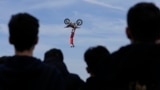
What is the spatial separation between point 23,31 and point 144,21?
1181mm

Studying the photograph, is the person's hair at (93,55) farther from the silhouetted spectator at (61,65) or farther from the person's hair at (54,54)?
the person's hair at (54,54)

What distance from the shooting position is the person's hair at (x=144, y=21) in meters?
3.42

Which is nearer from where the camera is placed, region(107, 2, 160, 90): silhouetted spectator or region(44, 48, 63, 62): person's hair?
region(107, 2, 160, 90): silhouetted spectator

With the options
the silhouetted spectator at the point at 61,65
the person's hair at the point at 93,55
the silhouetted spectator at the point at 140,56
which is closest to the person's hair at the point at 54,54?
the silhouetted spectator at the point at 61,65

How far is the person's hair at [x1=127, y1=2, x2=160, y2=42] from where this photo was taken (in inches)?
135

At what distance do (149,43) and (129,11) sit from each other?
0.83ft

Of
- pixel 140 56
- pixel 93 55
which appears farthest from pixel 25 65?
pixel 93 55

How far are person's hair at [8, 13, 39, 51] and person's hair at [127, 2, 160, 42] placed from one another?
3.28ft

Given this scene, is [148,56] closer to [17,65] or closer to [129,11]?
[129,11]

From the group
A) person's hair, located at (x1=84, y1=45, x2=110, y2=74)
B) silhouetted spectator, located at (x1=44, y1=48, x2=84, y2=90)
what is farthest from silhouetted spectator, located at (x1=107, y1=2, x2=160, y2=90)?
silhouetted spectator, located at (x1=44, y1=48, x2=84, y2=90)

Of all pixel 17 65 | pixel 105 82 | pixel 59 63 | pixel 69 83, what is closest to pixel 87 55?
pixel 59 63

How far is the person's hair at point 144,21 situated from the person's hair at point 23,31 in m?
1.00

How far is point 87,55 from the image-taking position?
6277 millimetres

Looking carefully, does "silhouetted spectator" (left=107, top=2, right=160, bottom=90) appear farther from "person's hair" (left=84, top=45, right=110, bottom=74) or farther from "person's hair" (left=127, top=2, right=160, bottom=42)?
"person's hair" (left=84, top=45, right=110, bottom=74)
